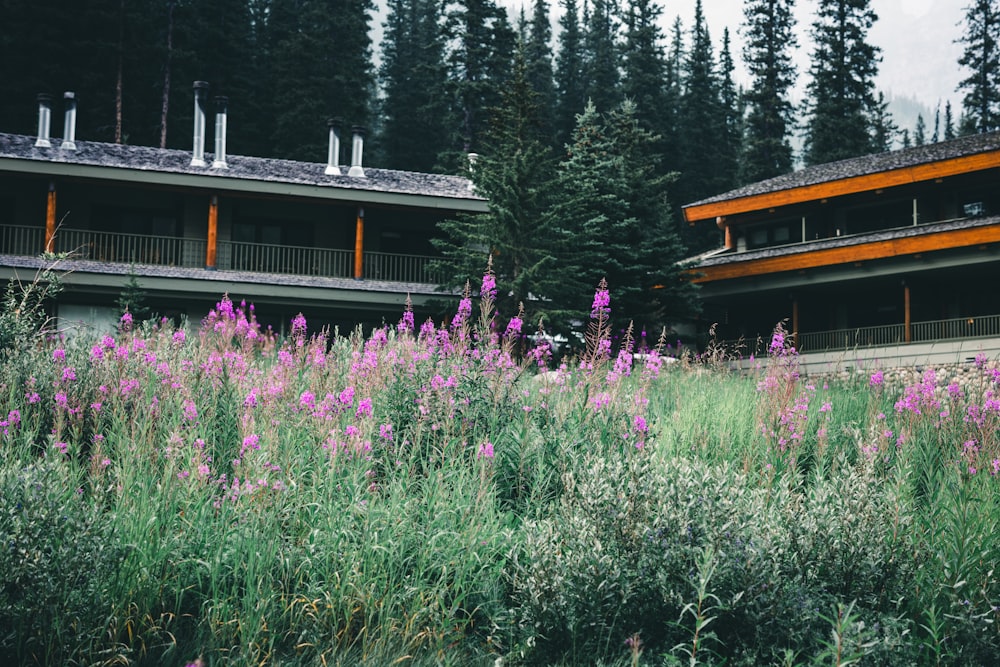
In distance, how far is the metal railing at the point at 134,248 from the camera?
24.7m

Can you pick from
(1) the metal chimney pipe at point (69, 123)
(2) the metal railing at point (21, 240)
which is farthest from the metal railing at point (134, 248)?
(1) the metal chimney pipe at point (69, 123)

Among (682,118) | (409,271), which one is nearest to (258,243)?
(409,271)

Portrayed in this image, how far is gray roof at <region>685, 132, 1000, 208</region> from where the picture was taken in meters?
27.7

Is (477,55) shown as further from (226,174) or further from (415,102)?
(226,174)

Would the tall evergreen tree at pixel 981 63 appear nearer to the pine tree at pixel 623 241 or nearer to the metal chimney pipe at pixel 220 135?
the pine tree at pixel 623 241

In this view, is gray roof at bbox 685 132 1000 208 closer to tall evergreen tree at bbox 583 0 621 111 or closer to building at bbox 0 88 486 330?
building at bbox 0 88 486 330

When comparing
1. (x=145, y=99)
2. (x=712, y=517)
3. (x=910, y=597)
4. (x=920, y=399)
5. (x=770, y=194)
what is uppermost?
(x=145, y=99)

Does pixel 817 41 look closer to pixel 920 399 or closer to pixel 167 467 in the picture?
pixel 920 399

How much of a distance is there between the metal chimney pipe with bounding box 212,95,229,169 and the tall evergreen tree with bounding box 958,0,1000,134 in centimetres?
4071

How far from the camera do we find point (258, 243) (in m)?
26.2

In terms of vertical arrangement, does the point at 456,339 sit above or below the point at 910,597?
above

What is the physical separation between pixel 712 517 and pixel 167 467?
3.12m

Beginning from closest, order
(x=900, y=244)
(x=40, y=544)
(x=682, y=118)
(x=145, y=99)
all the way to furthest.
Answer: (x=40, y=544) < (x=900, y=244) < (x=145, y=99) < (x=682, y=118)

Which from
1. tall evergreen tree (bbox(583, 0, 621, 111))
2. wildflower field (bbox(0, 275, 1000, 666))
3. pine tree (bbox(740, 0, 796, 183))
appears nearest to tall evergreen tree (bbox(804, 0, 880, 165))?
pine tree (bbox(740, 0, 796, 183))
